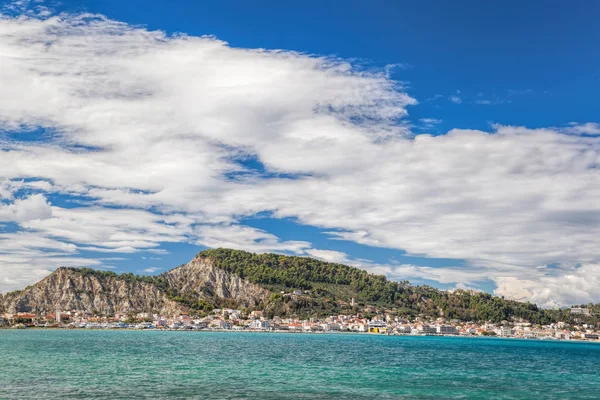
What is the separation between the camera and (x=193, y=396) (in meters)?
35.6

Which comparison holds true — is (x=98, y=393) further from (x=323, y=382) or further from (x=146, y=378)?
(x=323, y=382)

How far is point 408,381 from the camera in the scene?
4747 centimetres

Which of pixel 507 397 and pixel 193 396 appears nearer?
pixel 193 396

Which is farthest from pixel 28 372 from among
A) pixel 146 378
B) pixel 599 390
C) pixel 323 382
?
pixel 599 390

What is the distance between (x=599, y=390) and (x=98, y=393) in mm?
40808

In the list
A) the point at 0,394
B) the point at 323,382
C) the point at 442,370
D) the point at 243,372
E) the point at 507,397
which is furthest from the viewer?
the point at 442,370

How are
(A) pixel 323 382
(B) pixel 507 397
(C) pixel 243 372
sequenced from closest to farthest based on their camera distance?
(B) pixel 507 397, (A) pixel 323 382, (C) pixel 243 372

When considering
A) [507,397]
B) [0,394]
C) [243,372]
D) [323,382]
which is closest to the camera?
[0,394]

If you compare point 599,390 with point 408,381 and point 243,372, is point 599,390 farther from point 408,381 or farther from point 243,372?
point 243,372

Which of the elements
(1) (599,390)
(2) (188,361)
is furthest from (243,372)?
(1) (599,390)

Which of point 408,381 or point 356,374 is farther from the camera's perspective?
point 356,374

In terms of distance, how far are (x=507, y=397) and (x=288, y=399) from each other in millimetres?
16693

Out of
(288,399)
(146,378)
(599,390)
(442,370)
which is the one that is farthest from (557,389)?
(146,378)

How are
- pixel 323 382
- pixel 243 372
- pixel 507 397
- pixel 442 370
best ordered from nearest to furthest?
1. pixel 507 397
2. pixel 323 382
3. pixel 243 372
4. pixel 442 370
